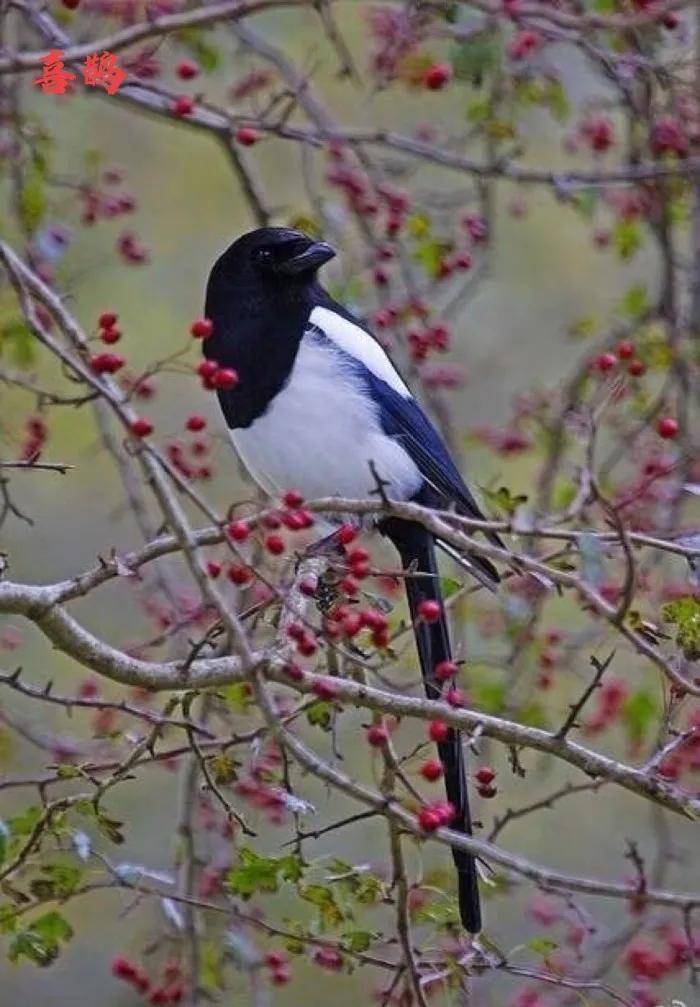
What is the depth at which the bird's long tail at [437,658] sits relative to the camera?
225 centimetres

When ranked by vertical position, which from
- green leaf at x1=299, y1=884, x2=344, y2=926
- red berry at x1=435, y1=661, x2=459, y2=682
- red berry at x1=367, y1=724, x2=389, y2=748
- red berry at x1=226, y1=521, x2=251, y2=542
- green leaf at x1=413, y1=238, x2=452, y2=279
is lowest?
green leaf at x1=299, y1=884, x2=344, y2=926

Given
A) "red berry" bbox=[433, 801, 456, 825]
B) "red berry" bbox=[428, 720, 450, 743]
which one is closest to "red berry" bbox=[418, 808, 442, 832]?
"red berry" bbox=[433, 801, 456, 825]

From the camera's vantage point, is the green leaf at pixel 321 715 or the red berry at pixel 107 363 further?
the green leaf at pixel 321 715

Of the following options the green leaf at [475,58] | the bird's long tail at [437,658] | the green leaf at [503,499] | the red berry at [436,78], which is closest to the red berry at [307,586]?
the bird's long tail at [437,658]

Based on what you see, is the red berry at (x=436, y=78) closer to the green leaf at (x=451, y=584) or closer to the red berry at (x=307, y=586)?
the green leaf at (x=451, y=584)

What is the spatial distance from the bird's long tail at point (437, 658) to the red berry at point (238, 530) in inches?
7.4

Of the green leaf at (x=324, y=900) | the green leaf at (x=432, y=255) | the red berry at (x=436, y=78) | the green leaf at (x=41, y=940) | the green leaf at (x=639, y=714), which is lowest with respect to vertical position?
the green leaf at (x=41, y=940)

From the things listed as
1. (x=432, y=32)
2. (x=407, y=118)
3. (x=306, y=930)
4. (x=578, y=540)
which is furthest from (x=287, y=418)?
(x=407, y=118)

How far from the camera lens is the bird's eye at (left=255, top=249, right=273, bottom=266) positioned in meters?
2.89

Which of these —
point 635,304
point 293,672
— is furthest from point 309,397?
point 293,672

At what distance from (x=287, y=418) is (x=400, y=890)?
107 centimetres

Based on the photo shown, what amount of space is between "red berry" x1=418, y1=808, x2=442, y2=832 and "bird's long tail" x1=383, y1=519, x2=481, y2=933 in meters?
0.20

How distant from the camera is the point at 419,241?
2.99 m

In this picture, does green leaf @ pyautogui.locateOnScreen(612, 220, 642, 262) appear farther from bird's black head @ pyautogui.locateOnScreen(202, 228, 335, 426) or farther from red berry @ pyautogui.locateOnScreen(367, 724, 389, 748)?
red berry @ pyautogui.locateOnScreen(367, 724, 389, 748)
